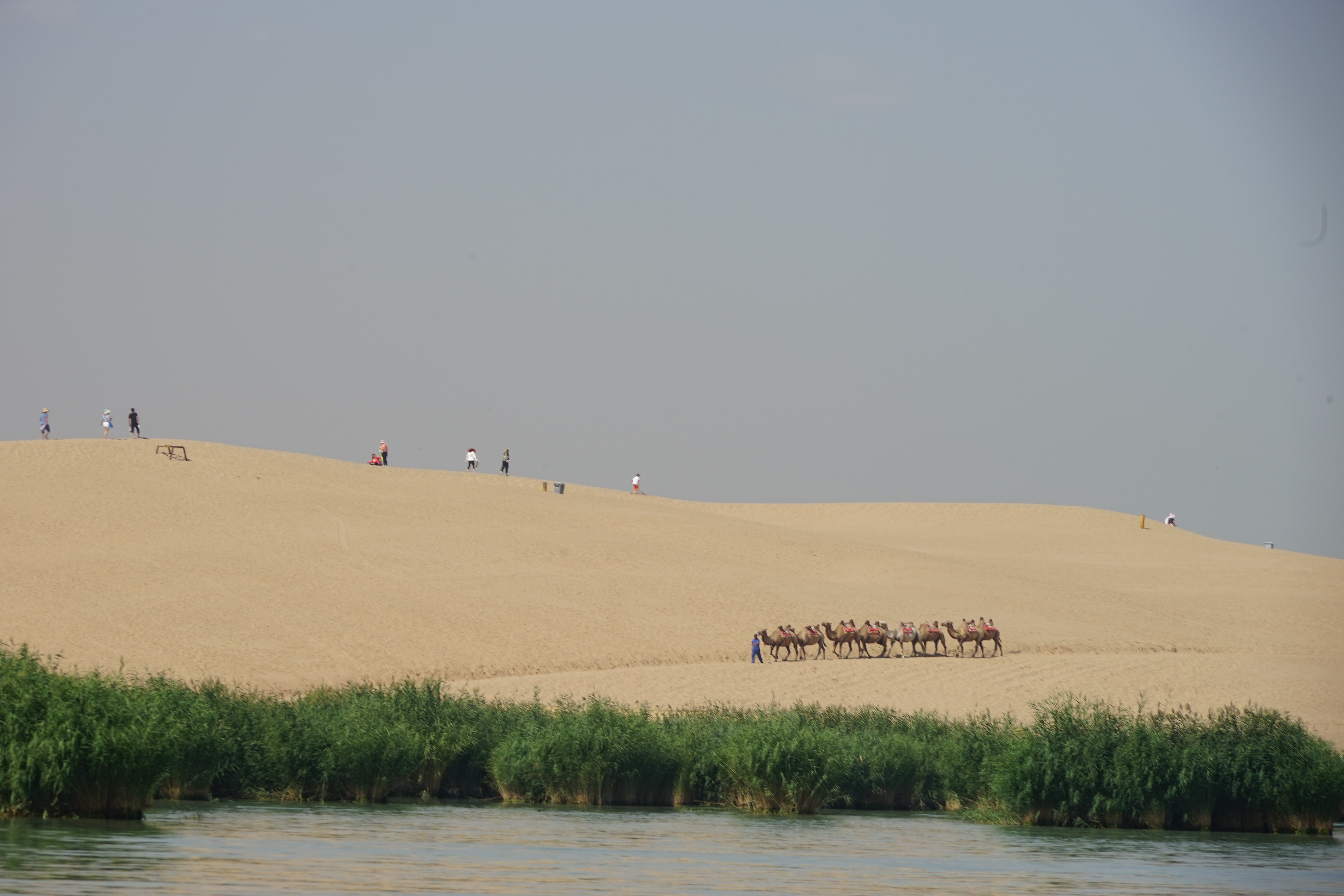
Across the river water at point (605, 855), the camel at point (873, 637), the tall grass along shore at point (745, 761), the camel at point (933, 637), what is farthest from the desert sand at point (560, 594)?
the river water at point (605, 855)

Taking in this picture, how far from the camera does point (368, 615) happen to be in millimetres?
43062

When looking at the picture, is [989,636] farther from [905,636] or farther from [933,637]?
[905,636]

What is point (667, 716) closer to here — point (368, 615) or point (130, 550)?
point (368, 615)

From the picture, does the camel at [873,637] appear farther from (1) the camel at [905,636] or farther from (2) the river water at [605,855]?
(2) the river water at [605,855]

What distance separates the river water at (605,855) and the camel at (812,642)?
1734 cm

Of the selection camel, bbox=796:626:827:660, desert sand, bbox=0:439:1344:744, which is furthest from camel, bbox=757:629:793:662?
desert sand, bbox=0:439:1344:744

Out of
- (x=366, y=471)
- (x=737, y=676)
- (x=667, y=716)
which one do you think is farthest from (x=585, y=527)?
(x=667, y=716)

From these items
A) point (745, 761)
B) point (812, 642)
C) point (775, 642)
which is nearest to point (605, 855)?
point (745, 761)

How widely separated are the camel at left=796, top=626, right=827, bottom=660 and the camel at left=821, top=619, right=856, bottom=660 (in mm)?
261

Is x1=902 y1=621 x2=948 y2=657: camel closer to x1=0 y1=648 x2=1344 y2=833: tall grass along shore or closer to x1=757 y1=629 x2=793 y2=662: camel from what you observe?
x1=757 y1=629 x2=793 y2=662: camel

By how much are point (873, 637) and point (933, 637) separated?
7.71ft

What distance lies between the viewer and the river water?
1599cm

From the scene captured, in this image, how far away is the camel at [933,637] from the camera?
4391cm

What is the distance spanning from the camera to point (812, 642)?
42.2 metres
